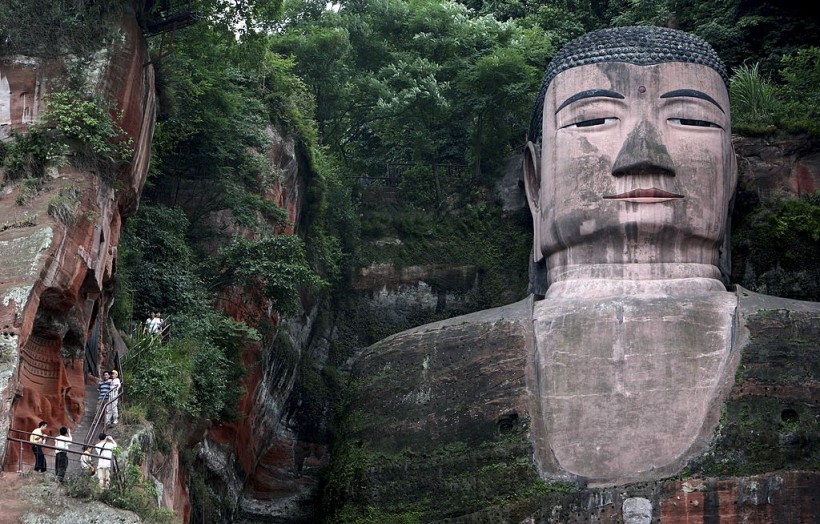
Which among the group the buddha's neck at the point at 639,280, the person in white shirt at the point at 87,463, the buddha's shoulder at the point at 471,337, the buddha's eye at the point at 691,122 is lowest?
the person in white shirt at the point at 87,463

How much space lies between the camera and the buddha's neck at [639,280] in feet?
63.9

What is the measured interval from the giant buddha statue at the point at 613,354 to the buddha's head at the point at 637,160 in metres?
0.03

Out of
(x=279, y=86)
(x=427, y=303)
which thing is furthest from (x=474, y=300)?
(x=279, y=86)

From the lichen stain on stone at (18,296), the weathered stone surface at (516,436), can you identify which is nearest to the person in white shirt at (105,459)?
the lichen stain on stone at (18,296)

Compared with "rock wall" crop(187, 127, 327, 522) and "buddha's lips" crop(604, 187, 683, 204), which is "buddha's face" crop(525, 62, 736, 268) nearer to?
"buddha's lips" crop(604, 187, 683, 204)

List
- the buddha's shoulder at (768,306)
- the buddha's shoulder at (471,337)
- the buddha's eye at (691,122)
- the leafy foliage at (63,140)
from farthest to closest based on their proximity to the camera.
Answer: the buddha's eye at (691,122)
the buddha's shoulder at (471,337)
the buddha's shoulder at (768,306)
the leafy foliage at (63,140)

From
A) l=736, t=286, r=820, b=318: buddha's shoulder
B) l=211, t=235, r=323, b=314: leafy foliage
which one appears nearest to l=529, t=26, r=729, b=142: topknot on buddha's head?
l=736, t=286, r=820, b=318: buddha's shoulder

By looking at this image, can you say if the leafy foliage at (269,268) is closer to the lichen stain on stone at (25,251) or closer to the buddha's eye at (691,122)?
the lichen stain on stone at (25,251)

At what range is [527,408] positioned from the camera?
60.6 feet

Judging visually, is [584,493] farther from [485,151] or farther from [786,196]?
[485,151]

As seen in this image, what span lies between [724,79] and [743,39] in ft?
17.1

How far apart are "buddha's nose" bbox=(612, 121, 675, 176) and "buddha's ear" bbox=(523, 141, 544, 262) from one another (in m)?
1.86

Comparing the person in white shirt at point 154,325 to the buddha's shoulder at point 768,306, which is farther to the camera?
the buddha's shoulder at point 768,306

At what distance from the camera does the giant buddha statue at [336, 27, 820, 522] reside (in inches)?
692
